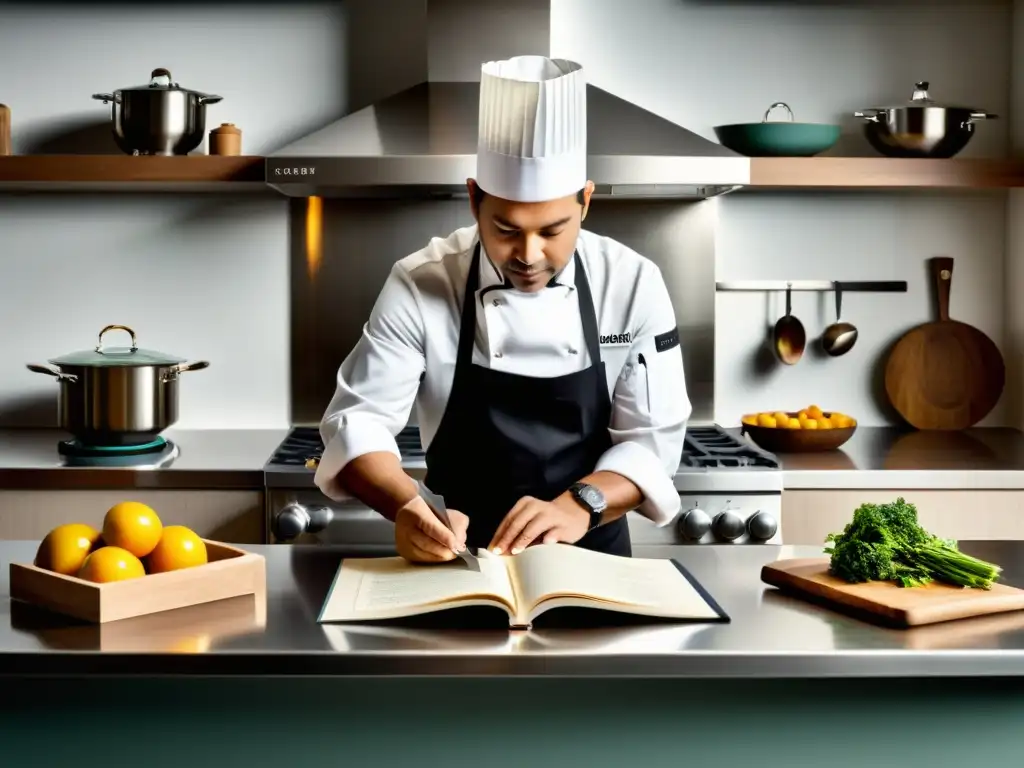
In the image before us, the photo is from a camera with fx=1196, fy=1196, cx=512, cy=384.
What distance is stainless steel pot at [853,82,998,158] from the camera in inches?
132

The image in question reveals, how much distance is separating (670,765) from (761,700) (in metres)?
0.15

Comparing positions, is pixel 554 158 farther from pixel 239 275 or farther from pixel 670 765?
pixel 239 275

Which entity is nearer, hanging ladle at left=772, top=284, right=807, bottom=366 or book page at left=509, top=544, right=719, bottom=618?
book page at left=509, top=544, right=719, bottom=618

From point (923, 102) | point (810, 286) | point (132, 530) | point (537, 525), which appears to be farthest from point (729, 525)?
point (132, 530)

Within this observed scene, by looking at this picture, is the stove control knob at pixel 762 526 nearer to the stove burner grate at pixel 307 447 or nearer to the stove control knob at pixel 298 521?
the stove burner grate at pixel 307 447

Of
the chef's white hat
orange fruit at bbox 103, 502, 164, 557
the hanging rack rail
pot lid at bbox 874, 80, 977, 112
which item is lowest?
orange fruit at bbox 103, 502, 164, 557

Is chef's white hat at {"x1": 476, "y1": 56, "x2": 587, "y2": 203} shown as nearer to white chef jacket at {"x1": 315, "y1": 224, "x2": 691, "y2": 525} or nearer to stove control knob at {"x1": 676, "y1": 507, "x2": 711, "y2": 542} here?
white chef jacket at {"x1": 315, "y1": 224, "x2": 691, "y2": 525}

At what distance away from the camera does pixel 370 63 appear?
145 inches

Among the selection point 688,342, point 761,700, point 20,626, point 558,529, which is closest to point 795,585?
point 761,700

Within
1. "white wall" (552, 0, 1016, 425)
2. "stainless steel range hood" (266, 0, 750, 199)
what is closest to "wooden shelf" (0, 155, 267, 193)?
"stainless steel range hood" (266, 0, 750, 199)

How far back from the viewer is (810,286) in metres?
3.73

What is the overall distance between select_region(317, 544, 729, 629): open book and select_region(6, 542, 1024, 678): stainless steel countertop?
0.11 feet

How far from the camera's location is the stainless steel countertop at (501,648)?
56.9 inches

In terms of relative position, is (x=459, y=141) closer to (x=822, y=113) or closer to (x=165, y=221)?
(x=165, y=221)
